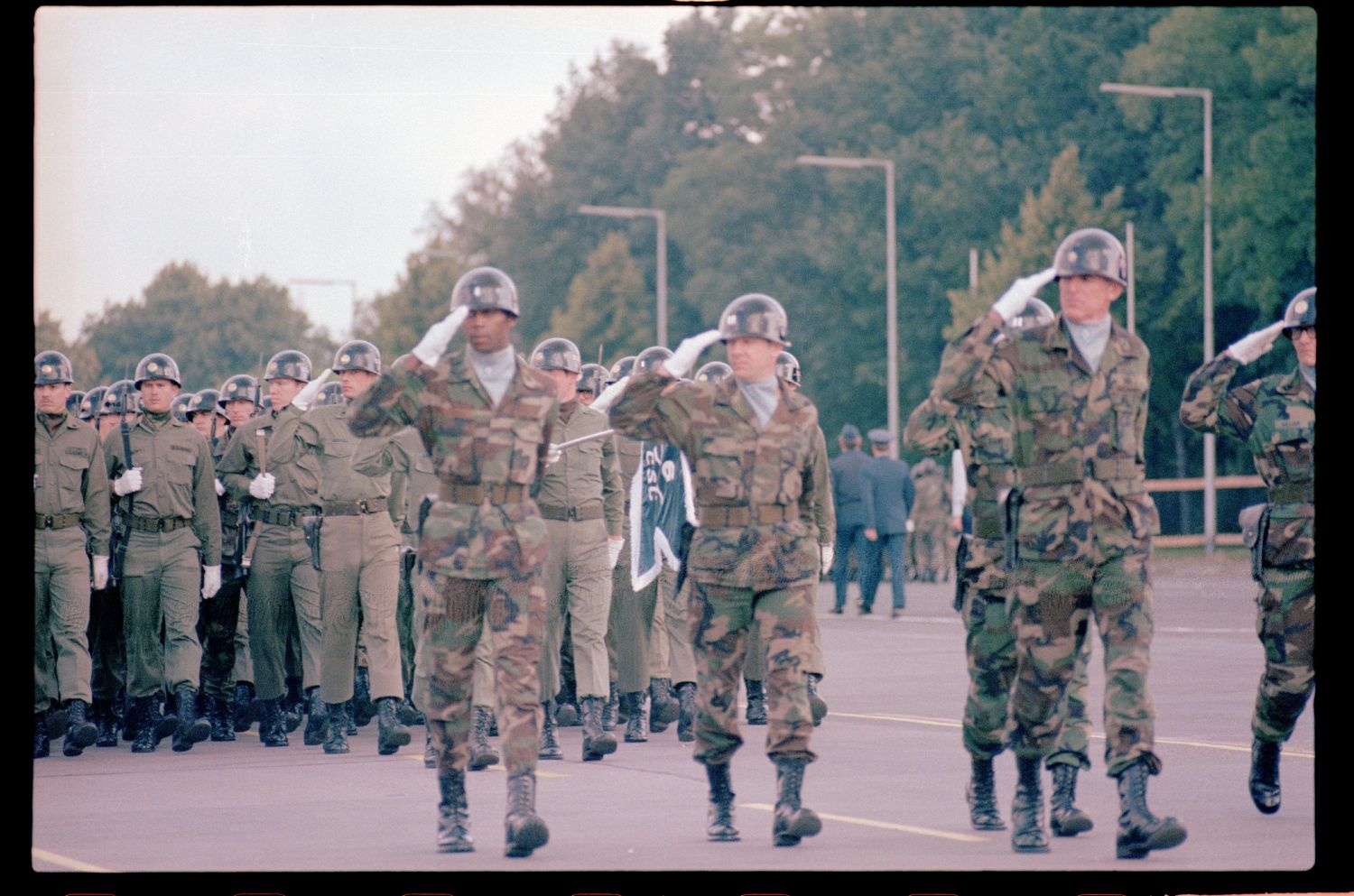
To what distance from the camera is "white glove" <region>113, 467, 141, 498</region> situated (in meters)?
14.7

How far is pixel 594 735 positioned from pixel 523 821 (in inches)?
155

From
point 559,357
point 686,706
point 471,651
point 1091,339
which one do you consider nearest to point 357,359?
point 559,357

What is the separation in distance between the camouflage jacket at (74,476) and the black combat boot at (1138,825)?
7099 mm

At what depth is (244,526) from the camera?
15.9 metres

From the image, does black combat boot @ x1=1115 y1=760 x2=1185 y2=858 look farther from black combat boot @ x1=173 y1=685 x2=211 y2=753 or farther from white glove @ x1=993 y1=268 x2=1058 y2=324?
black combat boot @ x1=173 y1=685 x2=211 y2=753

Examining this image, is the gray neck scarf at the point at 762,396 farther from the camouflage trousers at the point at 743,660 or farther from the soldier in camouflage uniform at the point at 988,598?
the camouflage trousers at the point at 743,660

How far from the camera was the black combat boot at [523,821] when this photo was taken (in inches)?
400

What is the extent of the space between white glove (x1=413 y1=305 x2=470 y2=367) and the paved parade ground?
86.1 inches

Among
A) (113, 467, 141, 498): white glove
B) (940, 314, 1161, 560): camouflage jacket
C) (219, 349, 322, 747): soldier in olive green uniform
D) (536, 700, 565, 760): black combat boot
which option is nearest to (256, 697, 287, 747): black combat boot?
(219, 349, 322, 747): soldier in olive green uniform

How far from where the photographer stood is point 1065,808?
1067 centimetres

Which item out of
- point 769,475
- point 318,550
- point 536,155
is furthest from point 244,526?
point 536,155

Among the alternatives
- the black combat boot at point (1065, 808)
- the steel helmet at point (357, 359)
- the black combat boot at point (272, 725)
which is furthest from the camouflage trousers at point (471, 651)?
the black combat boot at point (272, 725)

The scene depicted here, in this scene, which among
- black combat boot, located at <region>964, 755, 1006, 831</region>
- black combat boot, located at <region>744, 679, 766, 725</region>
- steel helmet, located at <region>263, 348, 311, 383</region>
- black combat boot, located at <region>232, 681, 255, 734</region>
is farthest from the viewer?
black combat boot, located at <region>744, 679, 766, 725</region>

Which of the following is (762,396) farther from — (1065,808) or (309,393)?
(309,393)
